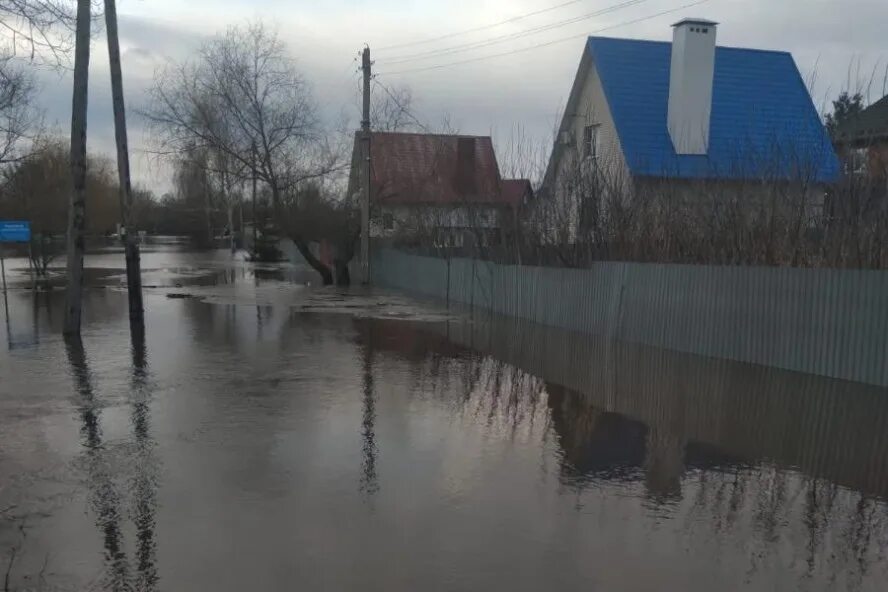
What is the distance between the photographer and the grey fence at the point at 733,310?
8.32 meters

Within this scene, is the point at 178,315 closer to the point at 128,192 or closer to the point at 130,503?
the point at 128,192

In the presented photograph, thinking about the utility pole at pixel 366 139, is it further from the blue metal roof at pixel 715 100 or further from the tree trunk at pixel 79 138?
the tree trunk at pixel 79 138

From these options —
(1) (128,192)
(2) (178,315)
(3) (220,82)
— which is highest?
(3) (220,82)

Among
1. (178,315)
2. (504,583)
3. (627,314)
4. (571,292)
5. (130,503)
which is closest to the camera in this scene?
(504,583)

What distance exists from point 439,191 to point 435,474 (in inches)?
894

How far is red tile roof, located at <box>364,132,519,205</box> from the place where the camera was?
1091 inches

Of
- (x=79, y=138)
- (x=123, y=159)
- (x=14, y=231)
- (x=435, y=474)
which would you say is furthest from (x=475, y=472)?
(x=14, y=231)

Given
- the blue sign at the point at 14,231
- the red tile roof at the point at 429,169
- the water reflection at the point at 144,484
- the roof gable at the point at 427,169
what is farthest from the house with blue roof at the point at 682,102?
the blue sign at the point at 14,231

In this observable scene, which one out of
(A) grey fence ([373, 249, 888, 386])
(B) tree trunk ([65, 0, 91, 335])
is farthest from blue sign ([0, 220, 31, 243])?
(A) grey fence ([373, 249, 888, 386])

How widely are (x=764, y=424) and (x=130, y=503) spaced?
5836mm

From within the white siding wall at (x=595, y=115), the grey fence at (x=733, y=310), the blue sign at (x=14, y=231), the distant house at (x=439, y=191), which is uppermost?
the white siding wall at (x=595, y=115)

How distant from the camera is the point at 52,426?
21.9 feet

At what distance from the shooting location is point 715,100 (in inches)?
962

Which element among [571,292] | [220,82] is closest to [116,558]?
[571,292]
